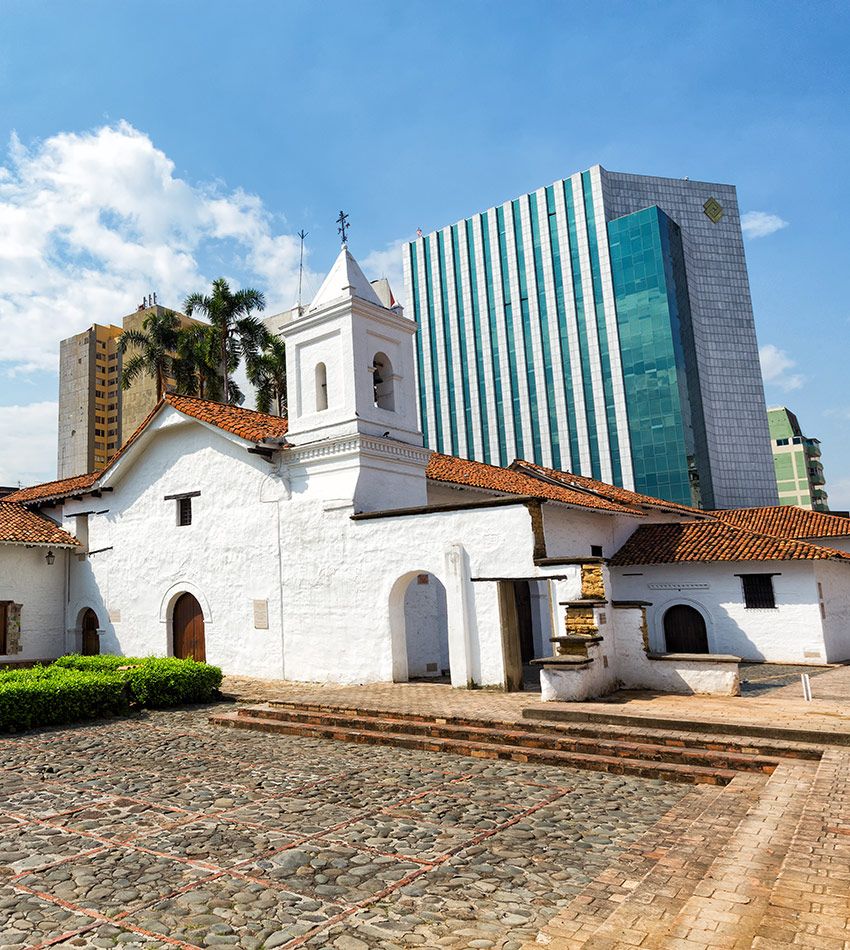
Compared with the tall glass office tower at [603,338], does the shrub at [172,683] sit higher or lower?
lower

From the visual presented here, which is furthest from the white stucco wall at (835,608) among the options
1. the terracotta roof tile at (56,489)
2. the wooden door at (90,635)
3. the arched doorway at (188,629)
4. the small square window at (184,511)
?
the terracotta roof tile at (56,489)

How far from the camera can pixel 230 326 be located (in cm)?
3225

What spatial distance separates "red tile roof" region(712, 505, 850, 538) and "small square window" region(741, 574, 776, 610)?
664 centimetres

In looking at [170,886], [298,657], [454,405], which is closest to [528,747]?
[170,886]

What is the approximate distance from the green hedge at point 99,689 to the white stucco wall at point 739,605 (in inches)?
534

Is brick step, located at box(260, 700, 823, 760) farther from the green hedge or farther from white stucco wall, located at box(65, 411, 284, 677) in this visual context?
white stucco wall, located at box(65, 411, 284, 677)

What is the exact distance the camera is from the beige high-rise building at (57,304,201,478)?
80.2 meters

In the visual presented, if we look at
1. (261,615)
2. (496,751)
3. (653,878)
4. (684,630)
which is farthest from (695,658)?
(684,630)

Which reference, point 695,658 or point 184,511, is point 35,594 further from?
point 695,658

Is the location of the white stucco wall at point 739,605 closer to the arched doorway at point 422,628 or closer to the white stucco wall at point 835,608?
the white stucco wall at point 835,608

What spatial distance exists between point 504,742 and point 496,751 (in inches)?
14.6

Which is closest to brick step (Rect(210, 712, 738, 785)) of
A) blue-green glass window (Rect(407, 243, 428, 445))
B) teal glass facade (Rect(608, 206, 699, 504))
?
teal glass facade (Rect(608, 206, 699, 504))

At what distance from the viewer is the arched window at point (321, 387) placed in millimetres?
15820

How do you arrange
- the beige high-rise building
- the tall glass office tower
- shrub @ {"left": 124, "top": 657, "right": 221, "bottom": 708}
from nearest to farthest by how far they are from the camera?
1. shrub @ {"left": 124, "top": 657, "right": 221, "bottom": 708}
2. the tall glass office tower
3. the beige high-rise building
